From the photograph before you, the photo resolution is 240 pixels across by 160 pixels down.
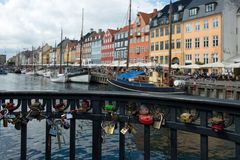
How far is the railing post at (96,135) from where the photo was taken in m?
3.83

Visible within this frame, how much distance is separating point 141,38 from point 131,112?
214 feet

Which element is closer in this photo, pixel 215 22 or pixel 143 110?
pixel 143 110

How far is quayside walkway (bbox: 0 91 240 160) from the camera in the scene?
2.87 metres

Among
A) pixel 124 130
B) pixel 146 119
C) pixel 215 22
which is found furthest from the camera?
pixel 215 22

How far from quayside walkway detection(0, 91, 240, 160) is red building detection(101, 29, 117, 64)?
8238cm

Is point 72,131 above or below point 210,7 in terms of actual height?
below

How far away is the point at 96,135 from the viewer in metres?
3.85

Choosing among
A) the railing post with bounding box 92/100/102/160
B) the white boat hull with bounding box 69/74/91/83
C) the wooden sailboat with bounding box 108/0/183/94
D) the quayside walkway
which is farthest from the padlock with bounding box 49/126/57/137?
the white boat hull with bounding box 69/74/91/83

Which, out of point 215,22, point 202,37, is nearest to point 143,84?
point 215,22

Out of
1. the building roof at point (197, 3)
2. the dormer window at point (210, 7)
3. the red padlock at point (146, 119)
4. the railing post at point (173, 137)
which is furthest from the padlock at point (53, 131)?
the building roof at point (197, 3)

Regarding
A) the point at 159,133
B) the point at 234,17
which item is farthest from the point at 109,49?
→ the point at 159,133

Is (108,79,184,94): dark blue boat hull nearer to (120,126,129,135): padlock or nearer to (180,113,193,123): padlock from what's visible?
(120,126,129,135): padlock

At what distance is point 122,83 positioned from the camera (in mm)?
30625

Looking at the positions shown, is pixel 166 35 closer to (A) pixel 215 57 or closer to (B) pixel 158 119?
(A) pixel 215 57
